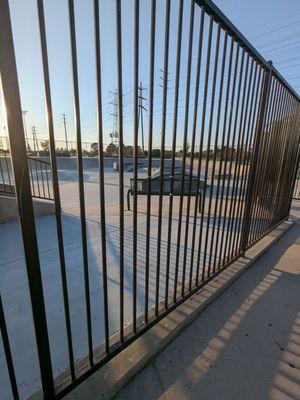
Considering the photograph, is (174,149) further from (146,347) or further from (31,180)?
(31,180)

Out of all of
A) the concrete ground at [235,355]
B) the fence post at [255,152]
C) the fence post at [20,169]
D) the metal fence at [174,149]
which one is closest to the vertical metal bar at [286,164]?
the metal fence at [174,149]

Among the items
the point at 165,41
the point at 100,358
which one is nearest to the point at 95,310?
the point at 100,358

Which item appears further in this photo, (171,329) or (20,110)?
(171,329)

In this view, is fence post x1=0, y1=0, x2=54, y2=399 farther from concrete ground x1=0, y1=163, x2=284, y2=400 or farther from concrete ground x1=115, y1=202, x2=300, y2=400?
concrete ground x1=115, y1=202, x2=300, y2=400

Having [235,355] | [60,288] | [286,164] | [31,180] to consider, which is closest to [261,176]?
[286,164]

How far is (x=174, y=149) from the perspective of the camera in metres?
1.21

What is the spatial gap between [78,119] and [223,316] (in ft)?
5.10

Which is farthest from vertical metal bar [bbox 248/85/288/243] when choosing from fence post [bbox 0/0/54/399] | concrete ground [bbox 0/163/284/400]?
fence post [bbox 0/0/54/399]

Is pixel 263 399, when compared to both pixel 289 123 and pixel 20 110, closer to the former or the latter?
pixel 20 110

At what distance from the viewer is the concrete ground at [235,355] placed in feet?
3.54

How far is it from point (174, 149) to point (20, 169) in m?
0.77

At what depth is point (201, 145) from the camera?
134 cm

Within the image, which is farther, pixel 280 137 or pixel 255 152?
pixel 280 137

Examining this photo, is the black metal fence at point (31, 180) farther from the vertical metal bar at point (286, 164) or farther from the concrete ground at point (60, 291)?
the vertical metal bar at point (286, 164)
